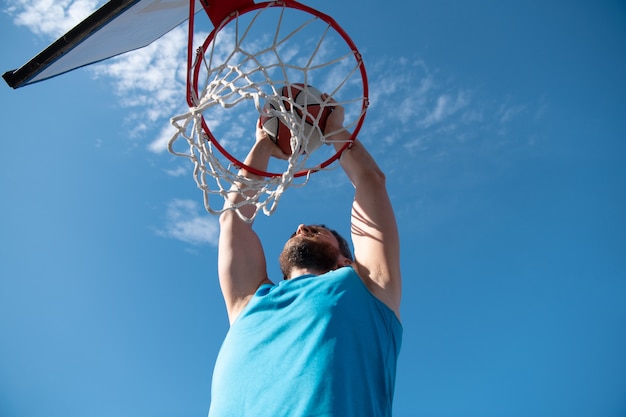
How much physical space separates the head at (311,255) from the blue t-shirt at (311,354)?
0.87 feet

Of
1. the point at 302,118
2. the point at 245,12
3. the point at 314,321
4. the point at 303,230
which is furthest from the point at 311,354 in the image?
the point at 245,12

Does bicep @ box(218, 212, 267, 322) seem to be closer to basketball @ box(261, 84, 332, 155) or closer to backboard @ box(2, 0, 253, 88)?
basketball @ box(261, 84, 332, 155)

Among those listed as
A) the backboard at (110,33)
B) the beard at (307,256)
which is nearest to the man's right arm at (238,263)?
the beard at (307,256)

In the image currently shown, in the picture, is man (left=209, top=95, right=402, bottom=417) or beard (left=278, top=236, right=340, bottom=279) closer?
man (left=209, top=95, right=402, bottom=417)

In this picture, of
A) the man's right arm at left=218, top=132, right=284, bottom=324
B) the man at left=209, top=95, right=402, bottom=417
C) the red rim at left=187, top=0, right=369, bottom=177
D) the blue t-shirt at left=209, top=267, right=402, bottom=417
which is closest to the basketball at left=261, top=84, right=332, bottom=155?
the red rim at left=187, top=0, right=369, bottom=177

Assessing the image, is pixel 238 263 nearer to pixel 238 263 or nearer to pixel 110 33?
pixel 238 263

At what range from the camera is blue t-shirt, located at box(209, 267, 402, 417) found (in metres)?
1.60

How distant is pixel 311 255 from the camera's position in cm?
237

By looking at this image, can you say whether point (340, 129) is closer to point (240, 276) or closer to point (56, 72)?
point (240, 276)

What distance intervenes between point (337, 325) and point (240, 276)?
76 cm

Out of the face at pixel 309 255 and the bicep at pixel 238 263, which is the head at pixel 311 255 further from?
the bicep at pixel 238 263

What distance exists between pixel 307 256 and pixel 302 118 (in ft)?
3.11

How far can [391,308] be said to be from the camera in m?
2.03

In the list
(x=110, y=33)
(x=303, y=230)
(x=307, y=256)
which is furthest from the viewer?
(x=110, y=33)
